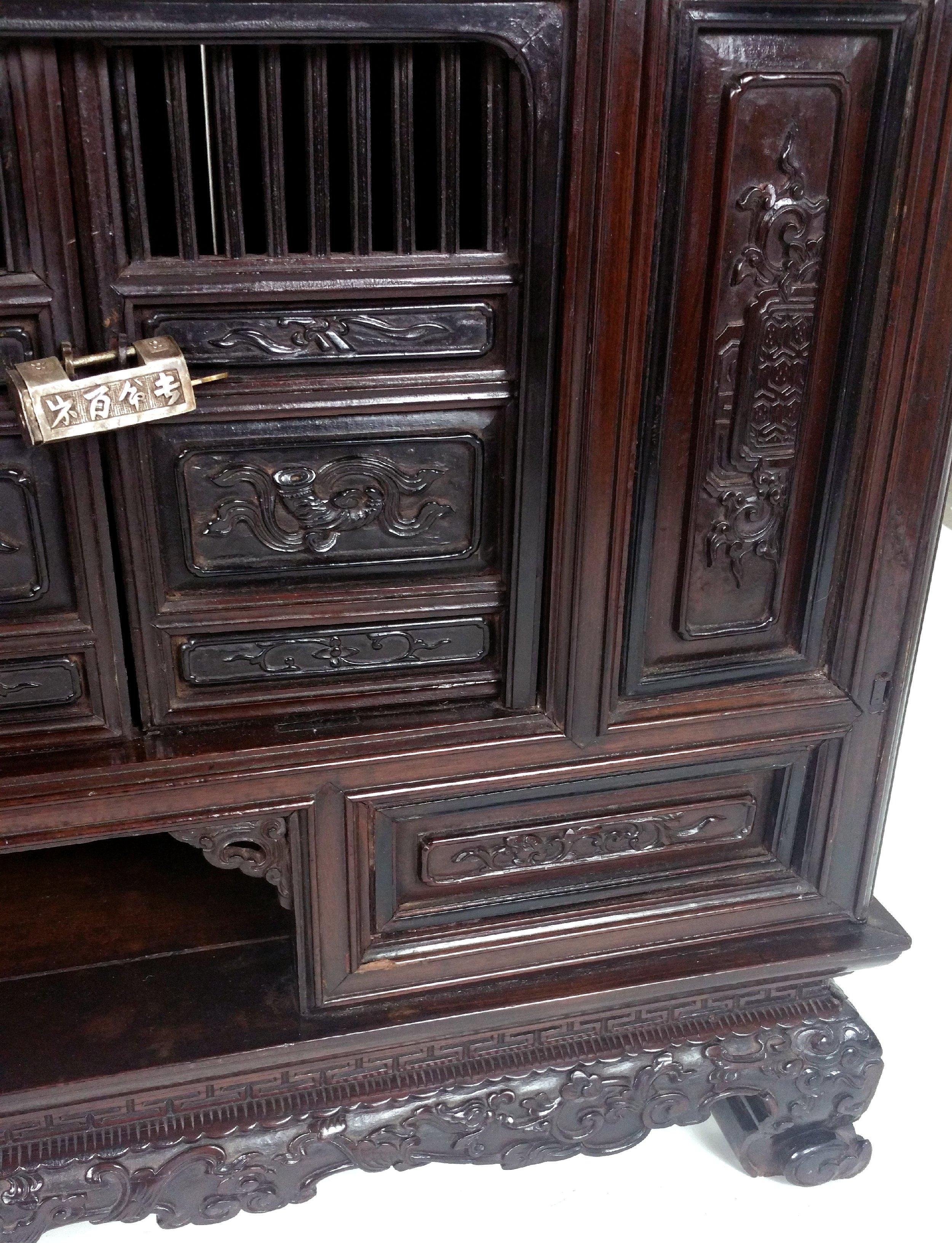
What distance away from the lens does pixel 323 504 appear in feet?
3.49

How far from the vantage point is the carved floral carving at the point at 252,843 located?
111 centimetres

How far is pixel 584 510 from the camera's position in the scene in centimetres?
107

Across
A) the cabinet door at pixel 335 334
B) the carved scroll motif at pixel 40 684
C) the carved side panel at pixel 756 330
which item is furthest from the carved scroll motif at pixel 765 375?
the carved scroll motif at pixel 40 684

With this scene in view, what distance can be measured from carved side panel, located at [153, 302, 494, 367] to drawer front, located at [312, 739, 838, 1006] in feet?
1.30

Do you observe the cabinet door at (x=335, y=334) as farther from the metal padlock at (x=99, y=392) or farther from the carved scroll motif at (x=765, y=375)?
the carved scroll motif at (x=765, y=375)

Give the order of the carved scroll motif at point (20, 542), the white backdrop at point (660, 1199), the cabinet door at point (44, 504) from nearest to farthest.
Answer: the cabinet door at point (44, 504), the carved scroll motif at point (20, 542), the white backdrop at point (660, 1199)

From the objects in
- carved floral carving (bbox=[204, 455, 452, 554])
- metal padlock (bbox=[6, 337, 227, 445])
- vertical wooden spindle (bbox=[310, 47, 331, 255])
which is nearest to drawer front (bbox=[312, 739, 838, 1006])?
carved floral carving (bbox=[204, 455, 452, 554])

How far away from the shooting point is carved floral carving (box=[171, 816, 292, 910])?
43.8 inches

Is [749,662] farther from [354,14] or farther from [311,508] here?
[354,14]

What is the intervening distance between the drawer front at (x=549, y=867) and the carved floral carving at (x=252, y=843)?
34 millimetres

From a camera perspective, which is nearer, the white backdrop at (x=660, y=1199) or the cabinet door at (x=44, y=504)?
the cabinet door at (x=44, y=504)

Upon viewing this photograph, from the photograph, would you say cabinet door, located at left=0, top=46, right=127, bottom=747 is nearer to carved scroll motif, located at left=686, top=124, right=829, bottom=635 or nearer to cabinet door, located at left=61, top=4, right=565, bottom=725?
cabinet door, located at left=61, top=4, right=565, bottom=725

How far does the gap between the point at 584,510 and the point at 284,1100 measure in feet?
2.15

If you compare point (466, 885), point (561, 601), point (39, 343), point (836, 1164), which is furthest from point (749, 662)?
point (39, 343)
